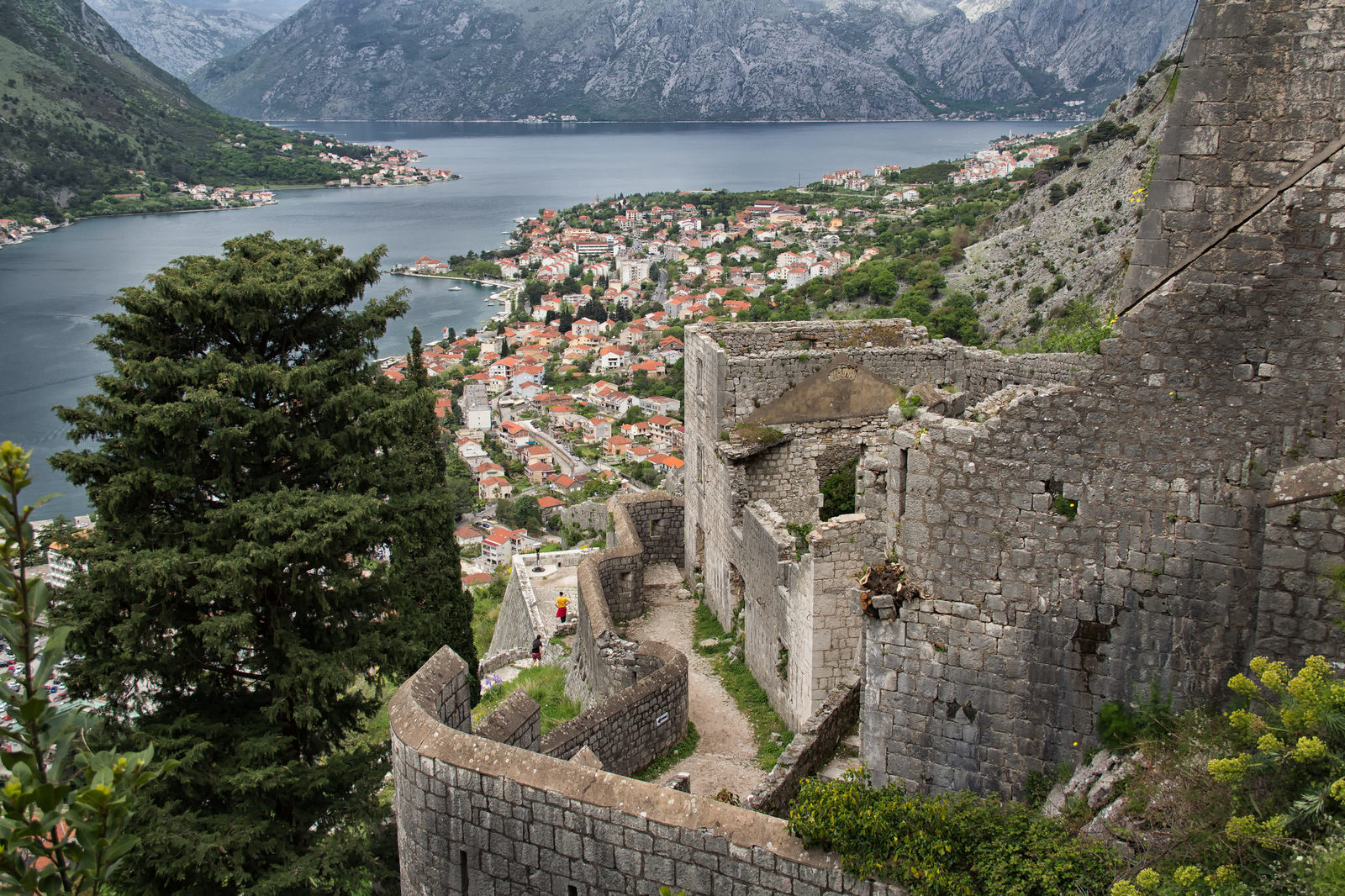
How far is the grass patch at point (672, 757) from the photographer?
1005cm

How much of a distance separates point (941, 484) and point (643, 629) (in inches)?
348

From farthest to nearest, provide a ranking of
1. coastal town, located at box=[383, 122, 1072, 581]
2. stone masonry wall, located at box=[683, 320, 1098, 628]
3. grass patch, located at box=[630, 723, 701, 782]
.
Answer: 1. coastal town, located at box=[383, 122, 1072, 581]
2. stone masonry wall, located at box=[683, 320, 1098, 628]
3. grass patch, located at box=[630, 723, 701, 782]

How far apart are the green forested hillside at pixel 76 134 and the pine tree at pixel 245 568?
155897mm

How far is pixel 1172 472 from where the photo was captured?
530 cm

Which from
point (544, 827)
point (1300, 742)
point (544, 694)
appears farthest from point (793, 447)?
point (1300, 742)

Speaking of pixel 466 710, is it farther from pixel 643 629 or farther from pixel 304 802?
pixel 643 629

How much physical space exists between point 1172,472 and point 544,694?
33.9ft

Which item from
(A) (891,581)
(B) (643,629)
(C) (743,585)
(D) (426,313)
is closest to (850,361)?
(C) (743,585)

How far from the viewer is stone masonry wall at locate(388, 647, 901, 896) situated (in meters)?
5.21

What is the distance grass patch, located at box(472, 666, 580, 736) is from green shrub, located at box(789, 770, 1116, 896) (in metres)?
7.12

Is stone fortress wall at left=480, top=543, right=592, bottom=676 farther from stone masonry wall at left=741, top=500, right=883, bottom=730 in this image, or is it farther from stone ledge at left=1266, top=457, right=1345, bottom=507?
stone ledge at left=1266, top=457, right=1345, bottom=507

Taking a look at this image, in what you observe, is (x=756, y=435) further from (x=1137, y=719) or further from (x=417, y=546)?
(x=1137, y=719)

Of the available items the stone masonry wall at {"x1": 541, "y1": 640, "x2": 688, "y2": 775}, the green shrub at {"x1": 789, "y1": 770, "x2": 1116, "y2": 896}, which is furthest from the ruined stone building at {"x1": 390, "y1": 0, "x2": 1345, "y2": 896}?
the stone masonry wall at {"x1": 541, "y1": 640, "x2": 688, "y2": 775}

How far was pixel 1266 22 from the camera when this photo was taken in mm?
5098
